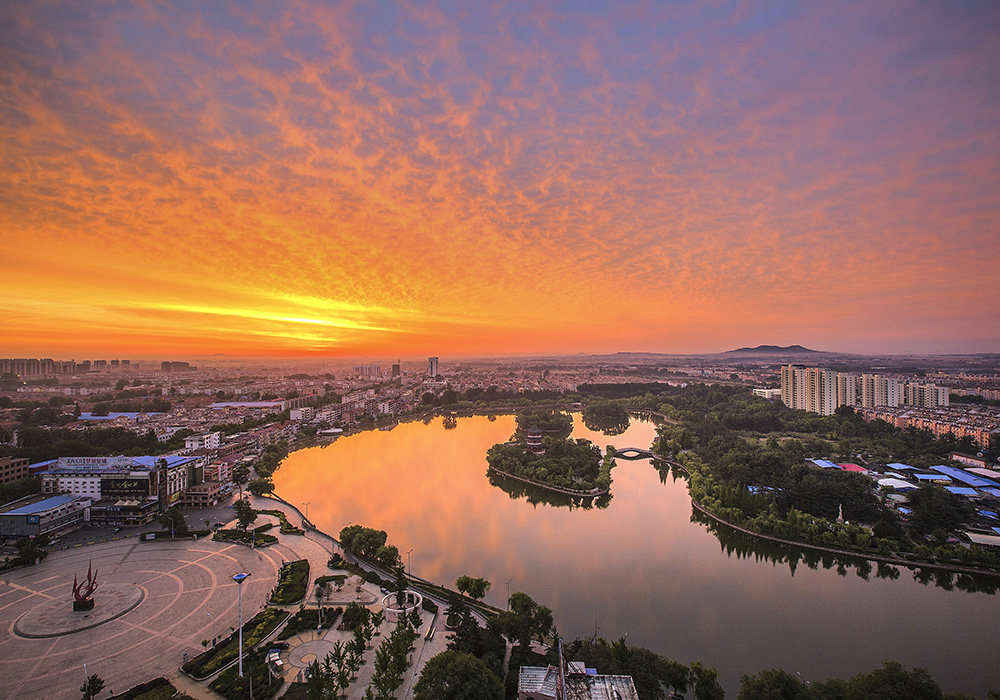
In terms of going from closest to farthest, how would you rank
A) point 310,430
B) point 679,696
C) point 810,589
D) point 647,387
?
point 679,696, point 810,589, point 310,430, point 647,387

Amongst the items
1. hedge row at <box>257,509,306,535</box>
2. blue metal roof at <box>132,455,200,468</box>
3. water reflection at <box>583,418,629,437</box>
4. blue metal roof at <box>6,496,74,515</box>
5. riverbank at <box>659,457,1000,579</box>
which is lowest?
riverbank at <box>659,457,1000,579</box>

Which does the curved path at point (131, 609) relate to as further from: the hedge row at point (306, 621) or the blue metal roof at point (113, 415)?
the blue metal roof at point (113, 415)

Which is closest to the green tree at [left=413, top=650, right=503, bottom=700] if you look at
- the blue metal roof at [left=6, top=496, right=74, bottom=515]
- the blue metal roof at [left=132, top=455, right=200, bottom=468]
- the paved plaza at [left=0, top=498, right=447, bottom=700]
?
the paved plaza at [left=0, top=498, right=447, bottom=700]

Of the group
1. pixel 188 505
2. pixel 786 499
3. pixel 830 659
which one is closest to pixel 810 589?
pixel 830 659

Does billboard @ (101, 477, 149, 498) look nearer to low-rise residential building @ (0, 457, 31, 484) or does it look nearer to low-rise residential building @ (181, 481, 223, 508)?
low-rise residential building @ (181, 481, 223, 508)

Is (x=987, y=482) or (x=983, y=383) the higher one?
(x=983, y=383)

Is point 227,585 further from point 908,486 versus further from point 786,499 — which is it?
point 908,486

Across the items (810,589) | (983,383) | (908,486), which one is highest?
(983,383)
